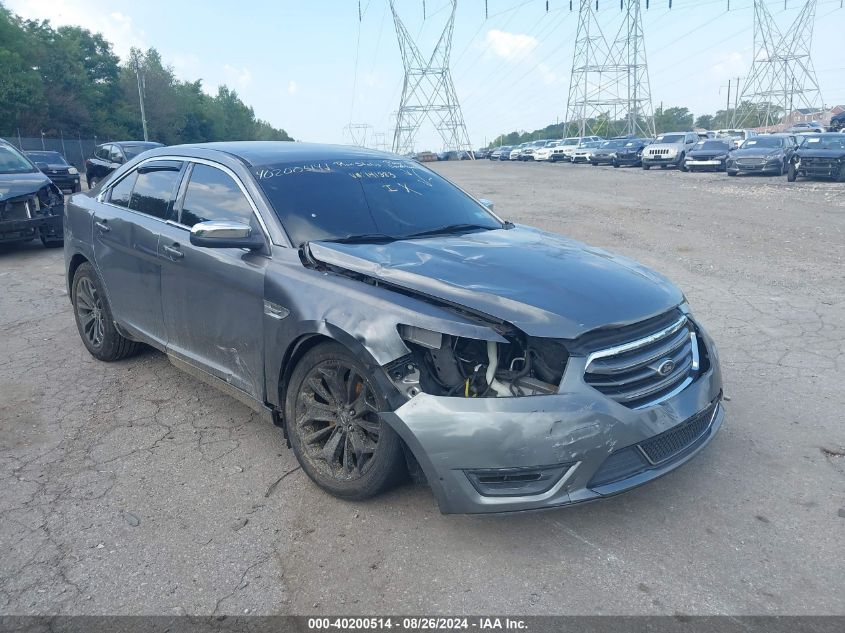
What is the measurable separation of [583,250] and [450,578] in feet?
6.65

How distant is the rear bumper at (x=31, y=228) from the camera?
10.0 m

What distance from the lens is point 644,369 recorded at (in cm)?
315

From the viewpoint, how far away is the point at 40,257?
1062cm

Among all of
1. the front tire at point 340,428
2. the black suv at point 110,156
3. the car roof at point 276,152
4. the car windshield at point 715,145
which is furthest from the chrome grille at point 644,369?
the car windshield at point 715,145

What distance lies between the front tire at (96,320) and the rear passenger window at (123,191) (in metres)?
0.58

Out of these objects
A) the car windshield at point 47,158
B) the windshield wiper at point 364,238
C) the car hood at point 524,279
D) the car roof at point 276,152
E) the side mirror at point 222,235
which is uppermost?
the car windshield at point 47,158

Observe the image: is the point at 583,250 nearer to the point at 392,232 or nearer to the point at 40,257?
the point at 392,232

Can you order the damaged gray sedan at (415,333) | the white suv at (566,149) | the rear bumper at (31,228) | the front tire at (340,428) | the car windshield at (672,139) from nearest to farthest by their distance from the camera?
the damaged gray sedan at (415,333) → the front tire at (340,428) → the rear bumper at (31,228) → the car windshield at (672,139) → the white suv at (566,149)

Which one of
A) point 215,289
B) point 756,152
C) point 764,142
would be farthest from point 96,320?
point 764,142

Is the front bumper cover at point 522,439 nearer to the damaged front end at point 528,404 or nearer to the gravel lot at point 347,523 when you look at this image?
the damaged front end at point 528,404

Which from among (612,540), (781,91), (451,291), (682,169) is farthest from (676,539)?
(781,91)

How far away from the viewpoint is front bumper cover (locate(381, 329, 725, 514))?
9.32ft

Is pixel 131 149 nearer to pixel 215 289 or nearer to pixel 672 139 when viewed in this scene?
pixel 215 289

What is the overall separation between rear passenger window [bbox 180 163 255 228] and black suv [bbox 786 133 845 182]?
21106mm
